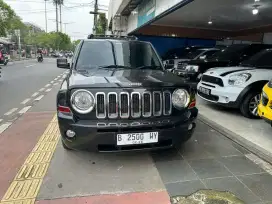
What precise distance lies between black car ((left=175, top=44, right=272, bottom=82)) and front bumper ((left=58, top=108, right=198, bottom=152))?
558 cm

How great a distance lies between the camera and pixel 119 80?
3.26 m

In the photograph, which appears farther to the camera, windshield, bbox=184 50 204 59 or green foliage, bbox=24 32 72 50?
green foliage, bbox=24 32 72 50

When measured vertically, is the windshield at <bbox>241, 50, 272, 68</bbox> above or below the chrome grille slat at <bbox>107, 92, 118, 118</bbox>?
above

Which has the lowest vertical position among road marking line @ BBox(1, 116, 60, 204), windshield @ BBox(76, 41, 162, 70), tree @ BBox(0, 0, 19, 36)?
road marking line @ BBox(1, 116, 60, 204)

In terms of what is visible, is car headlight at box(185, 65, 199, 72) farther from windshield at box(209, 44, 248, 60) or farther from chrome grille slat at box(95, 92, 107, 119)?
chrome grille slat at box(95, 92, 107, 119)

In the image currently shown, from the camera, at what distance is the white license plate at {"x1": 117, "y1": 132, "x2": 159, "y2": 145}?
3.05 m

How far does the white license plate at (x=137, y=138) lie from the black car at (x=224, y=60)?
586 cm

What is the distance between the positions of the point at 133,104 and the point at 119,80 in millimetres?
384

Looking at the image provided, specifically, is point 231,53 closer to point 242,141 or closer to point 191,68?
point 191,68

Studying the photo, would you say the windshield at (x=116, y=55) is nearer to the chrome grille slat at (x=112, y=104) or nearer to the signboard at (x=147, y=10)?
the chrome grille slat at (x=112, y=104)

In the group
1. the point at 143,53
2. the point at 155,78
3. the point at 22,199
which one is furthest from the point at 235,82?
the point at 22,199

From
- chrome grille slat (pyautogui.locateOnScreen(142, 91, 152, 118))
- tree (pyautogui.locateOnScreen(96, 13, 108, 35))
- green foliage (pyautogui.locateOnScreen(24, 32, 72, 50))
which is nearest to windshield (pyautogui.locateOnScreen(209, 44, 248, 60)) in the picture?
chrome grille slat (pyautogui.locateOnScreen(142, 91, 152, 118))

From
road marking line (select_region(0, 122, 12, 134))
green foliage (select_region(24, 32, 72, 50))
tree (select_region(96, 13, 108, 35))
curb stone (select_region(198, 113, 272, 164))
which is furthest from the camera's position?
green foliage (select_region(24, 32, 72, 50))

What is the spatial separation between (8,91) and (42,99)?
80.8 inches
